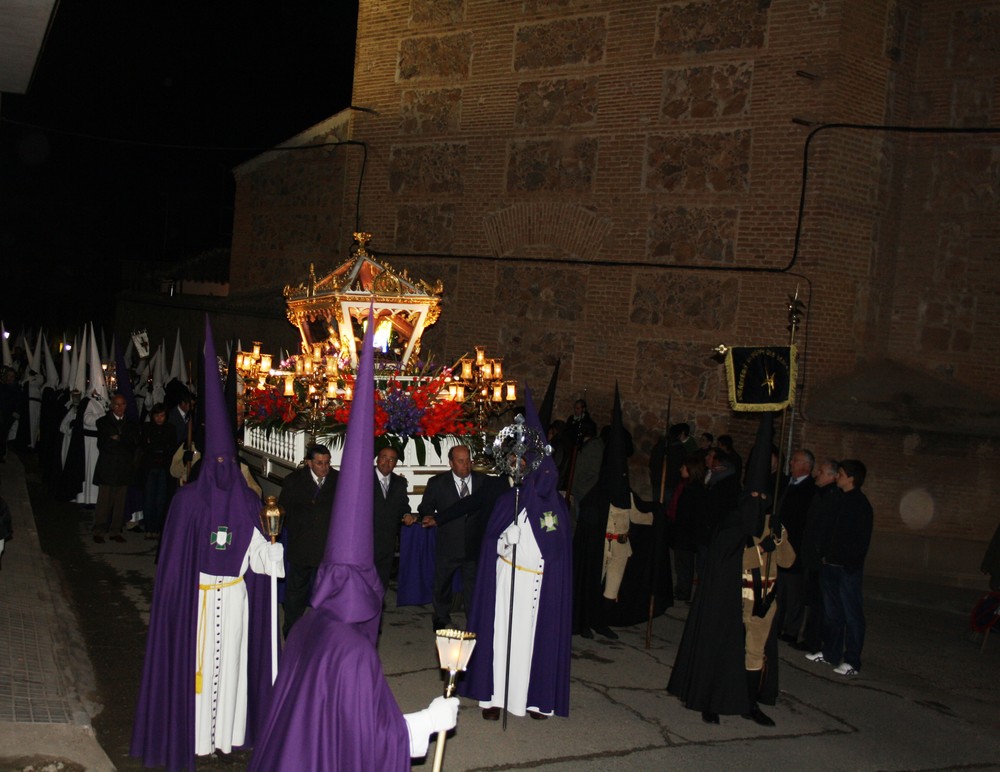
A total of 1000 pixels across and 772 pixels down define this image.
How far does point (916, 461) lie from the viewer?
13906mm

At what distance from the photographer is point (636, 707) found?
301 inches

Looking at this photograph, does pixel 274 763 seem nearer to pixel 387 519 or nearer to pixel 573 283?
pixel 387 519

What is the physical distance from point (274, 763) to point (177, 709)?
2.16 meters

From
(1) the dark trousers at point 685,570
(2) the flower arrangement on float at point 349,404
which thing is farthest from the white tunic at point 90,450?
(1) the dark trousers at point 685,570

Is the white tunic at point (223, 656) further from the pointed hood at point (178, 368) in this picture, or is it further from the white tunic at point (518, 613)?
the pointed hood at point (178, 368)

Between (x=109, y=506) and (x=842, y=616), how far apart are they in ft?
27.5

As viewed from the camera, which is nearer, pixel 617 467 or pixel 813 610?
pixel 617 467

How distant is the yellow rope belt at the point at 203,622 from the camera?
19.4ft

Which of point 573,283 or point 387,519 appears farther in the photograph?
point 573,283

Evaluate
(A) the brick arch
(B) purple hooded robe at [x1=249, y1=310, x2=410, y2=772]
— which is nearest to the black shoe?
(B) purple hooded robe at [x1=249, y1=310, x2=410, y2=772]

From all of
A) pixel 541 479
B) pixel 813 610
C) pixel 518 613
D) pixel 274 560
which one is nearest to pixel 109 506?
pixel 518 613

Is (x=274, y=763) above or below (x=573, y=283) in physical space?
below

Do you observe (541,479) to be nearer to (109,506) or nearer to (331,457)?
(331,457)

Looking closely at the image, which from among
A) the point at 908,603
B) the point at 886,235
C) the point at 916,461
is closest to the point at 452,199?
the point at 886,235
